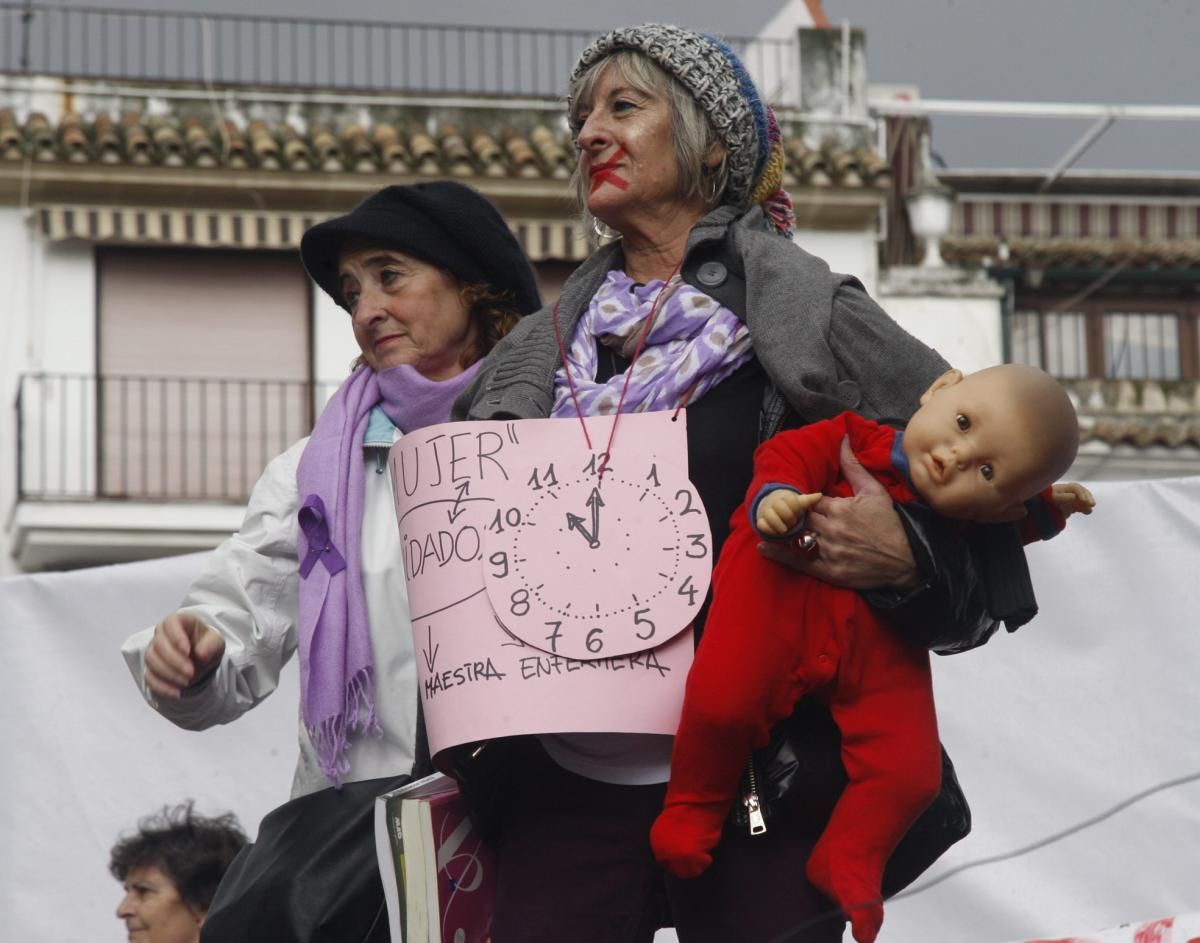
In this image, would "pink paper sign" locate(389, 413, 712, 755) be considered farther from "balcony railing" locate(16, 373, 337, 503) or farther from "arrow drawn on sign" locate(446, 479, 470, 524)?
"balcony railing" locate(16, 373, 337, 503)

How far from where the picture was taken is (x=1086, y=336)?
63.0 ft

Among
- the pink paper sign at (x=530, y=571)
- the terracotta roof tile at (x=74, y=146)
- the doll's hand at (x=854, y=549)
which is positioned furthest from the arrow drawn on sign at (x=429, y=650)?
the terracotta roof tile at (x=74, y=146)

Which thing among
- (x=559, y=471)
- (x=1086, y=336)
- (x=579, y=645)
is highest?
(x=1086, y=336)

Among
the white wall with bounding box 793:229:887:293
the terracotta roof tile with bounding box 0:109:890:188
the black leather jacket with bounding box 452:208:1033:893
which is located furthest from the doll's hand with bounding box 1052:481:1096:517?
the white wall with bounding box 793:229:887:293

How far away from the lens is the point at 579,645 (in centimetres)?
250

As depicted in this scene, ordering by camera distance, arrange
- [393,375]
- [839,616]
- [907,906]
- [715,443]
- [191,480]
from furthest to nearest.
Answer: [191,480] < [907,906] < [393,375] < [715,443] < [839,616]

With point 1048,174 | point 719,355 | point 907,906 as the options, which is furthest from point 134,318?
point 719,355

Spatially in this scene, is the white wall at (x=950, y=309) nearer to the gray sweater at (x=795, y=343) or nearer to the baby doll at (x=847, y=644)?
the gray sweater at (x=795, y=343)

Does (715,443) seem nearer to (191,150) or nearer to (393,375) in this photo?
(393,375)

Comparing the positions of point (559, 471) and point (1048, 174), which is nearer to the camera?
point (559, 471)

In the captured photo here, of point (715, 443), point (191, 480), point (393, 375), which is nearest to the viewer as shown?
point (715, 443)

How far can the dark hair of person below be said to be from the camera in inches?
188

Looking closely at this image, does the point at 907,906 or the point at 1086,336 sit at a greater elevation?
the point at 1086,336

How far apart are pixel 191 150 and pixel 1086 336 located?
304 inches
